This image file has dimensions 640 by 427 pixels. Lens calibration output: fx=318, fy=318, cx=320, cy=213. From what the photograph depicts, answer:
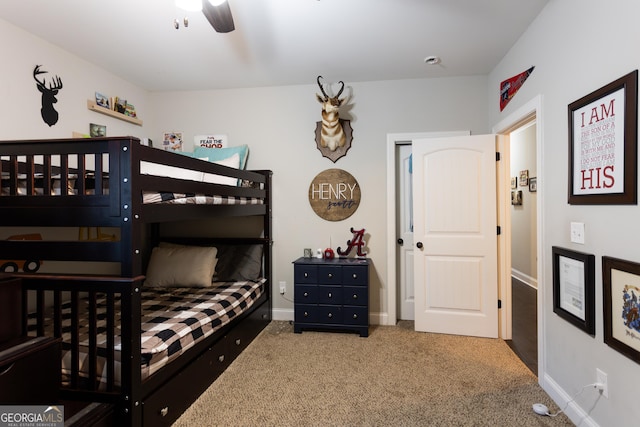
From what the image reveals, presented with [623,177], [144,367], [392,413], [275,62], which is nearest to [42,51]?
[275,62]

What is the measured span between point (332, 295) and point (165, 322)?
1.51 metres

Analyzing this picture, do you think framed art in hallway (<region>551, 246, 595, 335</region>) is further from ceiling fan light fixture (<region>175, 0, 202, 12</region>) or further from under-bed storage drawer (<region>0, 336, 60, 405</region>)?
under-bed storage drawer (<region>0, 336, 60, 405</region>)

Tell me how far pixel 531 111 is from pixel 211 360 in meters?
2.83

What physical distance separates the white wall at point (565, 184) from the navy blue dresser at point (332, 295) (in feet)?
4.55

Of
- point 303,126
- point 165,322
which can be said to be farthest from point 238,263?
point 303,126

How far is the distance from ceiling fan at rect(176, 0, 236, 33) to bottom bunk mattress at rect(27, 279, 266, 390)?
59.7 inches

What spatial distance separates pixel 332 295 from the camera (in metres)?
3.01

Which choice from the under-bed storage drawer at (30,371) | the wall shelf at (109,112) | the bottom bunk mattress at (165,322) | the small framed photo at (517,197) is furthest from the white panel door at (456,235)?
the wall shelf at (109,112)

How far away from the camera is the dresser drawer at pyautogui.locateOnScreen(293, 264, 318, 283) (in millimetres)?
3027

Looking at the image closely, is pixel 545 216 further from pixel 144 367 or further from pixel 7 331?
pixel 7 331

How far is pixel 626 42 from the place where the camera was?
4.58ft

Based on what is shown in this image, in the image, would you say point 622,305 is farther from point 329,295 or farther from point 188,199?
point 188,199

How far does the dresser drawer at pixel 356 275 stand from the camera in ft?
9.70

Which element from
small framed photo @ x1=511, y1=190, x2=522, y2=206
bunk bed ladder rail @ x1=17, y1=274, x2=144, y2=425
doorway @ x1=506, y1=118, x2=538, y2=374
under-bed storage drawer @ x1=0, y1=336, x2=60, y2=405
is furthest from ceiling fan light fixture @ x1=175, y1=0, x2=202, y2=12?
small framed photo @ x1=511, y1=190, x2=522, y2=206
